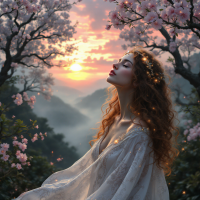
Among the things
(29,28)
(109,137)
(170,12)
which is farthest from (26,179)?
(29,28)

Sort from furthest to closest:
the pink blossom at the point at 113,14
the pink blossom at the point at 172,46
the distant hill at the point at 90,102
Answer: the distant hill at the point at 90,102 < the pink blossom at the point at 172,46 < the pink blossom at the point at 113,14

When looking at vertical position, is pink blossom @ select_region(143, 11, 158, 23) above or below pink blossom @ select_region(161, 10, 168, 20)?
below

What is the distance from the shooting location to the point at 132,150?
1327 mm

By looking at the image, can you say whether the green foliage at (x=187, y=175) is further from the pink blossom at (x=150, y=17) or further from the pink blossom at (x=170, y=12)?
the pink blossom at (x=150, y=17)

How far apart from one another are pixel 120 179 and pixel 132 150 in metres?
0.23

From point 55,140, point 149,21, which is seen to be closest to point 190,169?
point 149,21

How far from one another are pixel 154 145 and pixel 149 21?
1.11 metres

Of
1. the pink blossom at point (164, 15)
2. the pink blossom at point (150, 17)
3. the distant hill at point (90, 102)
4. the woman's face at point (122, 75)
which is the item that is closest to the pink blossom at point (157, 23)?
the pink blossom at point (150, 17)

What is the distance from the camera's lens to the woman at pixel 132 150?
126 cm

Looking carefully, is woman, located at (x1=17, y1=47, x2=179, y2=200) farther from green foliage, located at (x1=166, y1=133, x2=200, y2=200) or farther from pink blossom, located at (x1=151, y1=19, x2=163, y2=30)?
green foliage, located at (x1=166, y1=133, x2=200, y2=200)

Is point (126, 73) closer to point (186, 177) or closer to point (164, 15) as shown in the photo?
point (164, 15)

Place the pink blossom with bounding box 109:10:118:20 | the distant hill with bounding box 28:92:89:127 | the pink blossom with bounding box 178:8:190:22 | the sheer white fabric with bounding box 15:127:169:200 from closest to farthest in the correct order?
the sheer white fabric with bounding box 15:127:169:200
the pink blossom with bounding box 178:8:190:22
the pink blossom with bounding box 109:10:118:20
the distant hill with bounding box 28:92:89:127

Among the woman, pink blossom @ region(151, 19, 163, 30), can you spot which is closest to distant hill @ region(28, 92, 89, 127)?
the woman

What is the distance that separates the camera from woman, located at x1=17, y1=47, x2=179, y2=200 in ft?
4.13
